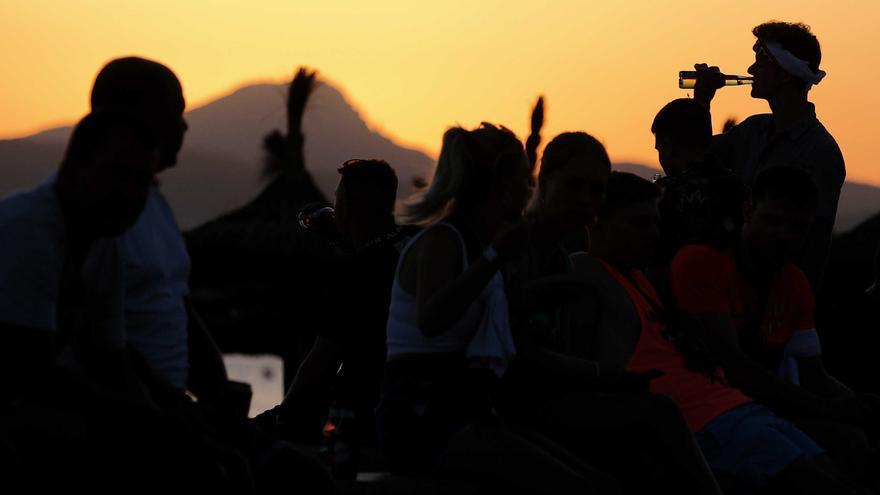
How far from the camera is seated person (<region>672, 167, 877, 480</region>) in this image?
18.3 feet

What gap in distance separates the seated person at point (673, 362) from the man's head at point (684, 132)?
133 cm

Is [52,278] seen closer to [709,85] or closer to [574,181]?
[574,181]

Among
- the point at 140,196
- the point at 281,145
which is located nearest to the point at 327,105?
the point at 281,145

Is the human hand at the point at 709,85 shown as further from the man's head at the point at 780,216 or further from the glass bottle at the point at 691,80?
the man's head at the point at 780,216

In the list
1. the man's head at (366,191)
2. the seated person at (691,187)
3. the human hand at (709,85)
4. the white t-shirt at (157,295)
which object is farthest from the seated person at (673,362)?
the human hand at (709,85)

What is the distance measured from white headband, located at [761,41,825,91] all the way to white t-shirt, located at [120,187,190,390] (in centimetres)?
399

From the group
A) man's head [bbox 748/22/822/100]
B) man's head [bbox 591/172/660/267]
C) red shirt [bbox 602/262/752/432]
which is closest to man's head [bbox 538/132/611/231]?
man's head [bbox 591/172/660/267]

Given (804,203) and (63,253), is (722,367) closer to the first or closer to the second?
(804,203)

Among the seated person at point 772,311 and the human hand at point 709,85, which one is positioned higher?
the human hand at point 709,85

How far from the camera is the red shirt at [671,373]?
17.4 feet

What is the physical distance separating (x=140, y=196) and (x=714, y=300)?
8.89 ft

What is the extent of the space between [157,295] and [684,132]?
334 cm

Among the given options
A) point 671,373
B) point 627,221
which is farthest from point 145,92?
point 671,373

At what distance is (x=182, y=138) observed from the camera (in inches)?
162
